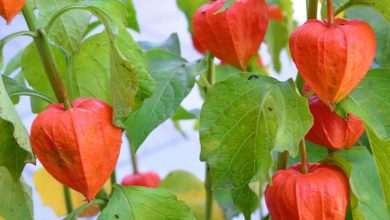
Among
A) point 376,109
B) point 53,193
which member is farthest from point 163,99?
point 53,193

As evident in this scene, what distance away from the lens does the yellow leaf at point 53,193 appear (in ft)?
2.64

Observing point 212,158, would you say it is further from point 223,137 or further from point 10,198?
point 10,198

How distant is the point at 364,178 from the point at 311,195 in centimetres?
6

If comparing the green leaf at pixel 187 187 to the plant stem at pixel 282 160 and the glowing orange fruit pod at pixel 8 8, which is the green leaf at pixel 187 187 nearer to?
the plant stem at pixel 282 160

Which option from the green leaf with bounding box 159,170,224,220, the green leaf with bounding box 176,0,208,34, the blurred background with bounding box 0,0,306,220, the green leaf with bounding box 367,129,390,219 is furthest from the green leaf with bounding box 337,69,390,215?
the blurred background with bounding box 0,0,306,220

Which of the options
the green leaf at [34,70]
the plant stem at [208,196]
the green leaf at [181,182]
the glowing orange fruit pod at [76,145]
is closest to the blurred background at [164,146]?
the green leaf at [181,182]

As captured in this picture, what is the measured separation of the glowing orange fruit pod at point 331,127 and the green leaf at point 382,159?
2cm

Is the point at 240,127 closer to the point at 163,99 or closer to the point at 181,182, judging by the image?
the point at 163,99

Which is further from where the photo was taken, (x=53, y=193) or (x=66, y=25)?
(x=53, y=193)

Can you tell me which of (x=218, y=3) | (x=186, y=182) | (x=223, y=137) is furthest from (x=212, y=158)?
→ (x=186, y=182)

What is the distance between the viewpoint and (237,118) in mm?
462

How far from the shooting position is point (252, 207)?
18.2 inches

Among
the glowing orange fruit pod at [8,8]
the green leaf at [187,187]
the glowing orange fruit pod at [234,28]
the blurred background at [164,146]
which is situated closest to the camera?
the glowing orange fruit pod at [8,8]

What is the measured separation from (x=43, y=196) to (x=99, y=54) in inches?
11.8
